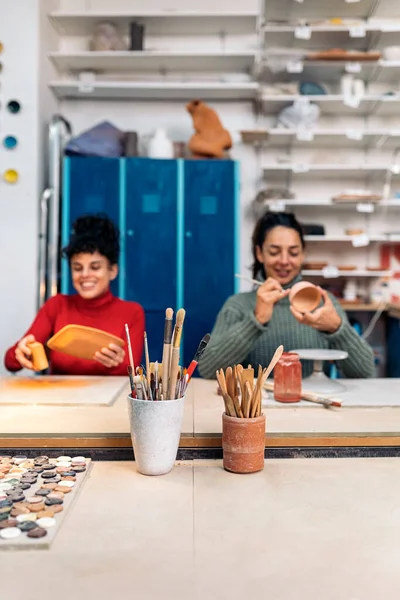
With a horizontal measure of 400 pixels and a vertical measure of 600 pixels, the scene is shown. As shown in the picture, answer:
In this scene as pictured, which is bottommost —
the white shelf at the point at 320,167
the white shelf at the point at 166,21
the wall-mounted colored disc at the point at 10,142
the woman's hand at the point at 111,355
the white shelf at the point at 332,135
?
the woman's hand at the point at 111,355

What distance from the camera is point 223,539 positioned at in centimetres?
76

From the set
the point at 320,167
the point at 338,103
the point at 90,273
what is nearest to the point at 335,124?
the point at 338,103

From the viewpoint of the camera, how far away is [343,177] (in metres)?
3.93

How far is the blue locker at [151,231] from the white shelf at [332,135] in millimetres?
727

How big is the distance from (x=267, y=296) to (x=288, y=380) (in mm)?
418

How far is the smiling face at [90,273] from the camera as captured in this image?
7.04ft

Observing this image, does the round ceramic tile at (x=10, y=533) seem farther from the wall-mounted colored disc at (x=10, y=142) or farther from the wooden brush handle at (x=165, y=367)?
the wall-mounted colored disc at (x=10, y=142)

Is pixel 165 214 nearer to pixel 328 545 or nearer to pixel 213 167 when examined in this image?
pixel 213 167

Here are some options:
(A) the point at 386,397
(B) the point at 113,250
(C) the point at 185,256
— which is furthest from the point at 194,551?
(C) the point at 185,256

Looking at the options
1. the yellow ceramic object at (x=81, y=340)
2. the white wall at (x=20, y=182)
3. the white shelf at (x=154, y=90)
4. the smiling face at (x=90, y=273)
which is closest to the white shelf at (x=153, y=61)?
the white shelf at (x=154, y=90)

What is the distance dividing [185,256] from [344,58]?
5.22 feet

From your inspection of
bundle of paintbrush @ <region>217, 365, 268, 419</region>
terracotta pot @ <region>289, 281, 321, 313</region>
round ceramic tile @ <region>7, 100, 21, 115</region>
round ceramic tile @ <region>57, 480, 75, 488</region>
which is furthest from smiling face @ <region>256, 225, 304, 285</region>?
round ceramic tile @ <region>7, 100, 21, 115</region>

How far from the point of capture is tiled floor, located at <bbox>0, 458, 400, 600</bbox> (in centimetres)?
64

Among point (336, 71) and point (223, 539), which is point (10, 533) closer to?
point (223, 539)
